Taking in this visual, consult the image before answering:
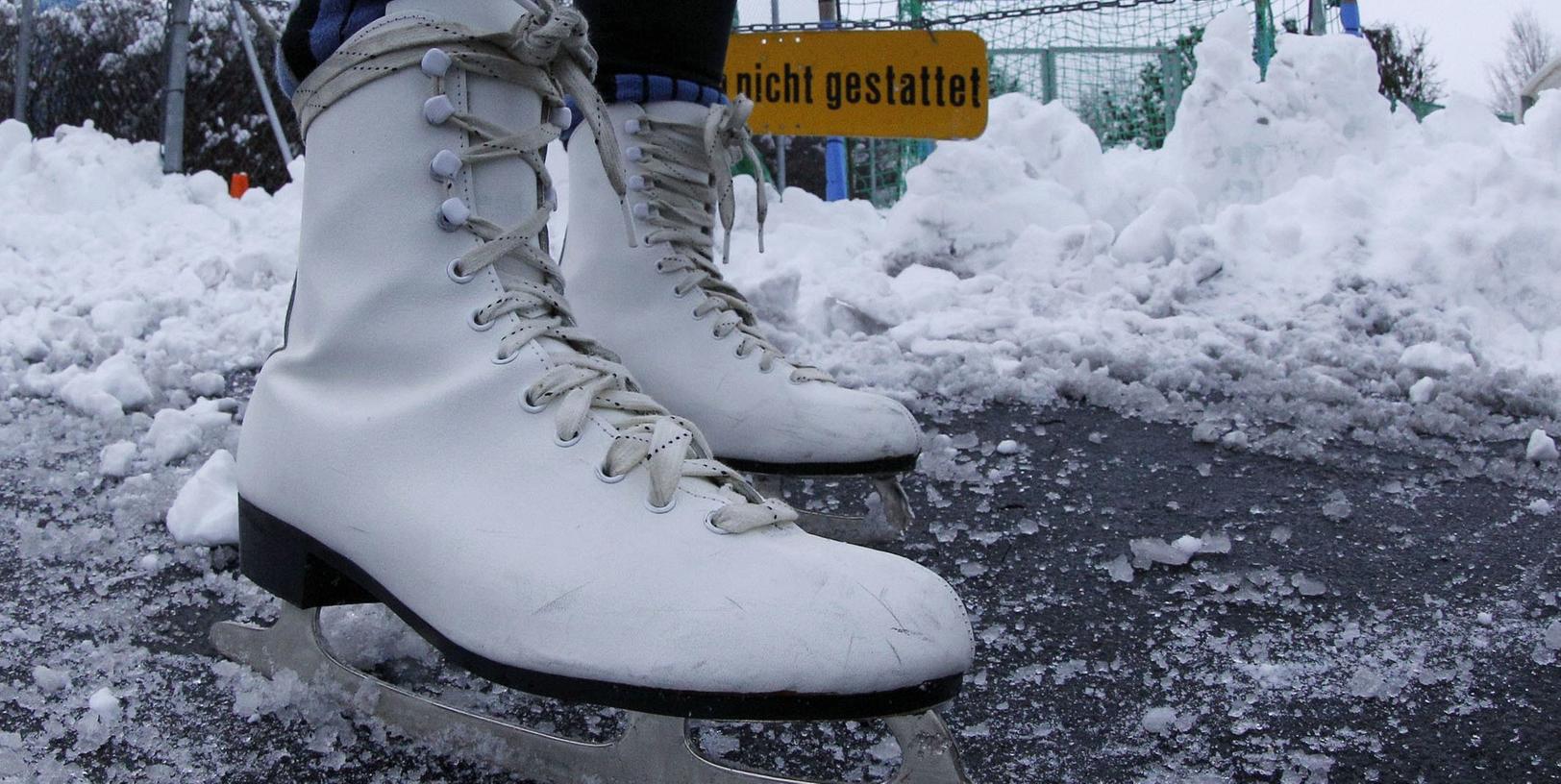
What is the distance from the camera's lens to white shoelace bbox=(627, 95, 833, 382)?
133cm

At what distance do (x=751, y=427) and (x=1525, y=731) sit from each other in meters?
0.78

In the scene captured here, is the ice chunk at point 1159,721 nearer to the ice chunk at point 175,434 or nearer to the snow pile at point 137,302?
the snow pile at point 137,302

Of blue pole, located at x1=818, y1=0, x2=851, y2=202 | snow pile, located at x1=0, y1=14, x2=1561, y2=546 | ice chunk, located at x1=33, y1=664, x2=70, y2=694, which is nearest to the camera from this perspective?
ice chunk, located at x1=33, y1=664, x2=70, y2=694

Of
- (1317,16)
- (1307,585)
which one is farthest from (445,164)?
(1317,16)

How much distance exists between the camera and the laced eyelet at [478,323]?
864mm

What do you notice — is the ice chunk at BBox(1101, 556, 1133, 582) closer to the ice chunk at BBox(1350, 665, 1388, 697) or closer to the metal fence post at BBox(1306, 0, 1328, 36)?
the ice chunk at BBox(1350, 665, 1388, 697)

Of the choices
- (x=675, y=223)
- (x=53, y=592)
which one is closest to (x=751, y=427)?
(x=675, y=223)

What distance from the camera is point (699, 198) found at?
4.54 feet

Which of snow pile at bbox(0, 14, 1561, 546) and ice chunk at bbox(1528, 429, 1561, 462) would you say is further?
snow pile at bbox(0, 14, 1561, 546)

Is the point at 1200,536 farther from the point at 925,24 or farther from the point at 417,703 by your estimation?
the point at 925,24

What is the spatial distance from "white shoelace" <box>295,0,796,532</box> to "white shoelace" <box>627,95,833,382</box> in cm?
40

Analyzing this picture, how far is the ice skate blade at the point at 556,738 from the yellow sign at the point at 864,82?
2.84 m

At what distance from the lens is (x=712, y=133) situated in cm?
133

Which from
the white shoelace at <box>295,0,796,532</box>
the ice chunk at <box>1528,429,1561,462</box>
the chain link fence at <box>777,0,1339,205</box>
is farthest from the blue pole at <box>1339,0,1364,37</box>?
the white shoelace at <box>295,0,796,532</box>
